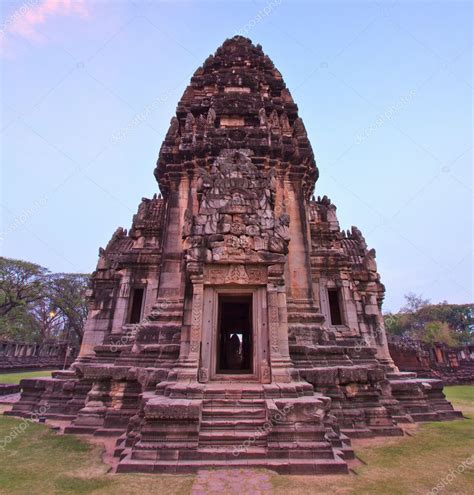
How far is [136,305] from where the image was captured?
14.7 metres

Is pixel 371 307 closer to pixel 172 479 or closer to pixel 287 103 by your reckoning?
pixel 287 103

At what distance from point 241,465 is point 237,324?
9.64 meters

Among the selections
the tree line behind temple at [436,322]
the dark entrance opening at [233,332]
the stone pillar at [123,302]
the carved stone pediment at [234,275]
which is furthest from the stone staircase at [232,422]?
the tree line behind temple at [436,322]

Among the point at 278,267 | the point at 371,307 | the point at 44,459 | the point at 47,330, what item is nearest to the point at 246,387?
the point at 278,267

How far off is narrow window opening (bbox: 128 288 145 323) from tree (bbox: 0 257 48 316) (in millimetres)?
36273

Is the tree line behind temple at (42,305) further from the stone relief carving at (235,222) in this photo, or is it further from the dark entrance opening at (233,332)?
the stone relief carving at (235,222)

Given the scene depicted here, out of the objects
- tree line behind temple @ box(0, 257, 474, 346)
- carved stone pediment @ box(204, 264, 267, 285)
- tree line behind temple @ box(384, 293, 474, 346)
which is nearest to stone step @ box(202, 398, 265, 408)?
carved stone pediment @ box(204, 264, 267, 285)

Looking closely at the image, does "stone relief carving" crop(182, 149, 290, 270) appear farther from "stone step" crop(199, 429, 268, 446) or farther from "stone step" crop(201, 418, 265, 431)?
"stone step" crop(199, 429, 268, 446)

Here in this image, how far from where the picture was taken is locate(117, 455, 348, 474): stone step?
578 centimetres

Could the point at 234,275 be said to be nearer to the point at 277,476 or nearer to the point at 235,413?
the point at 235,413

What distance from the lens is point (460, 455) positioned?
23.7ft

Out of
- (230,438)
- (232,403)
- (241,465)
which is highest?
(232,403)

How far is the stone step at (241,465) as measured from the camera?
5777 millimetres

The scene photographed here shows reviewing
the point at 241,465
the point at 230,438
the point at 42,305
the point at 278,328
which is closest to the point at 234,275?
the point at 278,328
